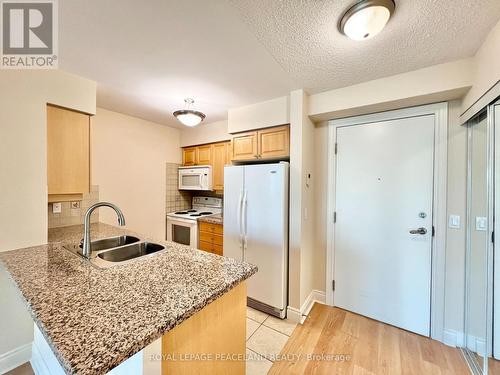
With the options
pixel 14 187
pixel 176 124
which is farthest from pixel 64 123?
pixel 176 124

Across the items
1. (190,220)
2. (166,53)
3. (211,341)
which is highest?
(166,53)

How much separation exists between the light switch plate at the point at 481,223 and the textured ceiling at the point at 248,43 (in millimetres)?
1267

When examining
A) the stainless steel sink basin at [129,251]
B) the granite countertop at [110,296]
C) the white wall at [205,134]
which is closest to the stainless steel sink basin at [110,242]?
the stainless steel sink basin at [129,251]

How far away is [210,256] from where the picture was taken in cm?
142

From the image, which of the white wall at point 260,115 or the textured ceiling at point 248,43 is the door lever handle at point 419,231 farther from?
the white wall at point 260,115

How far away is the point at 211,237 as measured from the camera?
10.0ft

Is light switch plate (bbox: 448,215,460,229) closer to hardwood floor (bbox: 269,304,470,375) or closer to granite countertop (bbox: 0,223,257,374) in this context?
hardwood floor (bbox: 269,304,470,375)

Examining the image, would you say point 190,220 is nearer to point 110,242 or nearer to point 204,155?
point 204,155

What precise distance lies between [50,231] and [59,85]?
141 centimetres

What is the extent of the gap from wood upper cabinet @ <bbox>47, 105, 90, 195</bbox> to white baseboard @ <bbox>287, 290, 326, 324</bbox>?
241 centimetres

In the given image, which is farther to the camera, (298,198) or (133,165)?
(133,165)

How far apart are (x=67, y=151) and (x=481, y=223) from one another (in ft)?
11.8

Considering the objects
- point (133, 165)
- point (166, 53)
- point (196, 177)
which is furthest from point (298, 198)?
point (133, 165)

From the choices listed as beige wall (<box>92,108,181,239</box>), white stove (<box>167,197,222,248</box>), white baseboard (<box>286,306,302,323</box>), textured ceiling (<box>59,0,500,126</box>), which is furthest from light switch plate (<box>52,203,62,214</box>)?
white baseboard (<box>286,306,302,323</box>)
